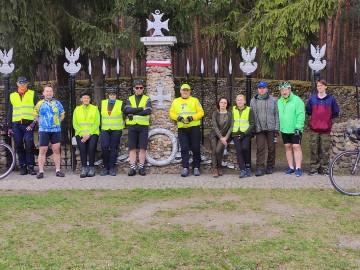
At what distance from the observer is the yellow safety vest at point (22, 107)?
8.43m

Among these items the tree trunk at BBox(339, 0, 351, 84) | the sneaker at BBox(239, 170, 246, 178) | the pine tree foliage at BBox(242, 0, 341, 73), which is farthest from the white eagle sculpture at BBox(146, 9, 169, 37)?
the tree trunk at BBox(339, 0, 351, 84)

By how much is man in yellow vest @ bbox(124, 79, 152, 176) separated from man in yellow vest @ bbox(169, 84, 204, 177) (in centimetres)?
49

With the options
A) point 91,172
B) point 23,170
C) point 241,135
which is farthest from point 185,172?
point 23,170

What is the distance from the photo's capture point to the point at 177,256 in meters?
4.52

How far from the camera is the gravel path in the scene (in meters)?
7.59

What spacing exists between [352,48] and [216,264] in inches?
736

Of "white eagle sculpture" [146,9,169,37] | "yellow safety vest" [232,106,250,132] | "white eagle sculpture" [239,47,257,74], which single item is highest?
"white eagle sculpture" [146,9,169,37]

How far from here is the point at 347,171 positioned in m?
7.66

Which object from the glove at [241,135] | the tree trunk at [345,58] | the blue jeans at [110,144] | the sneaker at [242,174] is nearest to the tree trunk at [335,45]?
the tree trunk at [345,58]

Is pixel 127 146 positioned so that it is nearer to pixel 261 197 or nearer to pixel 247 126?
pixel 247 126

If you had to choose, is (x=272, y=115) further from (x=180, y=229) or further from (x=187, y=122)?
(x=180, y=229)

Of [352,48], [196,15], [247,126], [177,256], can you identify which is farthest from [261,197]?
[352,48]

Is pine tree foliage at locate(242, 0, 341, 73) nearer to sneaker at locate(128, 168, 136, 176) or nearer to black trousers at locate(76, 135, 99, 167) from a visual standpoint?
sneaker at locate(128, 168, 136, 176)

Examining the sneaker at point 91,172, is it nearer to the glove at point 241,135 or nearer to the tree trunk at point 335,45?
the glove at point 241,135
